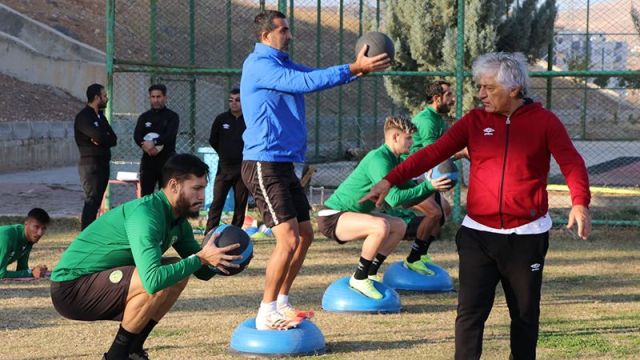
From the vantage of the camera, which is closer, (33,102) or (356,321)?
(356,321)

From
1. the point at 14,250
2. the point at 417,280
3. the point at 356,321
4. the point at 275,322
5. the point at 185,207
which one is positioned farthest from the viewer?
the point at 14,250

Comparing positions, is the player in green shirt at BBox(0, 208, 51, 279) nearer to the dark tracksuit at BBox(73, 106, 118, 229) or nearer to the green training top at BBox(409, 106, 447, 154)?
the dark tracksuit at BBox(73, 106, 118, 229)

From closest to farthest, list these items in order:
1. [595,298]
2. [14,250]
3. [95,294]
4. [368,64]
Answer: [95,294] → [368,64] → [595,298] → [14,250]

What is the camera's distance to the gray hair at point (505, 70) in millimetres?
5801

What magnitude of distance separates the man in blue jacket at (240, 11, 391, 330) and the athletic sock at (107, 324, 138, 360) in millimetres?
1289

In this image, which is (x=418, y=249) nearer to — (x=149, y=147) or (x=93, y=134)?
(x=149, y=147)

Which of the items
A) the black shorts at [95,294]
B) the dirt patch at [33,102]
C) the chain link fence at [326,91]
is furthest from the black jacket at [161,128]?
the dirt patch at [33,102]

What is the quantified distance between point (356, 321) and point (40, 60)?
1962cm

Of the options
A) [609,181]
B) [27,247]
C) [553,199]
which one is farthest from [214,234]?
[609,181]

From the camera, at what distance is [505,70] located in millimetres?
5820

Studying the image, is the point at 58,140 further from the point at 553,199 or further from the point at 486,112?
the point at 486,112

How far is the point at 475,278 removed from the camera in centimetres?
585

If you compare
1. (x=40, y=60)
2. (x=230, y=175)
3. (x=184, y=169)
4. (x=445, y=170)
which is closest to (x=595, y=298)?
(x=445, y=170)

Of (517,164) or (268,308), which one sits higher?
(517,164)
